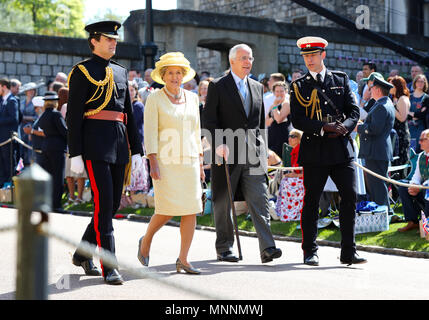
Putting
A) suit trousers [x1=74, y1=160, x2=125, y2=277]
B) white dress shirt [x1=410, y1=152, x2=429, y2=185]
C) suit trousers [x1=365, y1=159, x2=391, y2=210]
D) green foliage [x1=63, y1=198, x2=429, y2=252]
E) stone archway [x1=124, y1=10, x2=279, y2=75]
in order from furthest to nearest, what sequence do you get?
1. stone archway [x1=124, y1=10, x2=279, y2=75]
2. suit trousers [x1=365, y1=159, x2=391, y2=210]
3. white dress shirt [x1=410, y1=152, x2=429, y2=185]
4. green foliage [x1=63, y1=198, x2=429, y2=252]
5. suit trousers [x1=74, y1=160, x2=125, y2=277]

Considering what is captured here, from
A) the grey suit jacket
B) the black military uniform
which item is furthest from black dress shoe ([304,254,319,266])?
the black military uniform

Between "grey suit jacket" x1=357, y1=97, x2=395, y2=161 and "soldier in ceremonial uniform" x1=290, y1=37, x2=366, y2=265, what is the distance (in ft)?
9.08

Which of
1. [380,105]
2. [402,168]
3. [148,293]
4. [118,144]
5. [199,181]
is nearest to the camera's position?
[148,293]

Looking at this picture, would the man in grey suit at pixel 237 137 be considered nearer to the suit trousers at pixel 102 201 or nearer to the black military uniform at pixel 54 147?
the suit trousers at pixel 102 201

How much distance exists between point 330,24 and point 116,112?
2754 cm

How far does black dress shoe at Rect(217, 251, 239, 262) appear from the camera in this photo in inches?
332

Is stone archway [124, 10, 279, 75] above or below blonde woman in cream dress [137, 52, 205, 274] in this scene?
above

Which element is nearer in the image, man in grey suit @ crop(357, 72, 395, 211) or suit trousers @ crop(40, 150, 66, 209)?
man in grey suit @ crop(357, 72, 395, 211)

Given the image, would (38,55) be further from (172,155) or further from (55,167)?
(172,155)

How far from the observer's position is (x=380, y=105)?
433 inches

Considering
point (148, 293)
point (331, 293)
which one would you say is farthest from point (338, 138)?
point (148, 293)

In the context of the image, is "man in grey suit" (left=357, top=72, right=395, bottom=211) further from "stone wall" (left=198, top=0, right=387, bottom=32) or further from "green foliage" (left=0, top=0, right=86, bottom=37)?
"green foliage" (left=0, top=0, right=86, bottom=37)

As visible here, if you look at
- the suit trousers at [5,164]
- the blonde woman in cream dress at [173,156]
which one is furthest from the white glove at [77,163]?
the suit trousers at [5,164]

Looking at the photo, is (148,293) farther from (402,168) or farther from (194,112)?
(402,168)
